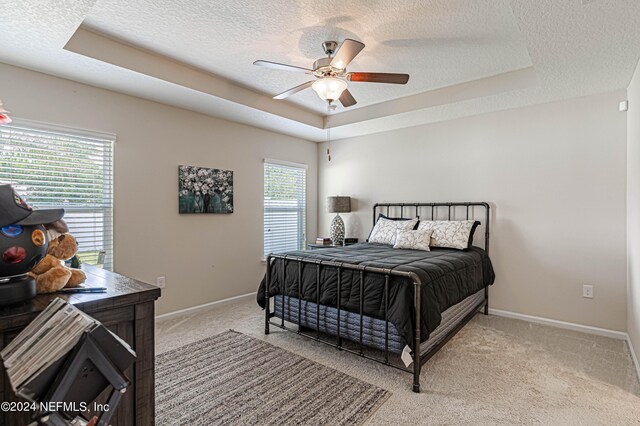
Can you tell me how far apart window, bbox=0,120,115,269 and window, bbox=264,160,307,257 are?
6.52ft

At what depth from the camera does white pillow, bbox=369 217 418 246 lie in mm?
4051

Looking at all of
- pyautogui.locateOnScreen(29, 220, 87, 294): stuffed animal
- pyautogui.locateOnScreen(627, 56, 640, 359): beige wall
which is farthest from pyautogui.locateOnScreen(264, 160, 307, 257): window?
pyautogui.locateOnScreen(627, 56, 640, 359): beige wall

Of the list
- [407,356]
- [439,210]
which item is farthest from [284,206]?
[407,356]

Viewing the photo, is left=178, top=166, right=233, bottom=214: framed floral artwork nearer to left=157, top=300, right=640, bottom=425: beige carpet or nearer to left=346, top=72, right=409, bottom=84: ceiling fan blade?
left=157, top=300, right=640, bottom=425: beige carpet

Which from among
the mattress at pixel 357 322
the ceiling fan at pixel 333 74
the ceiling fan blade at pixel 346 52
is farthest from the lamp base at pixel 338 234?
the ceiling fan blade at pixel 346 52

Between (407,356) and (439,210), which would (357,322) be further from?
(439,210)

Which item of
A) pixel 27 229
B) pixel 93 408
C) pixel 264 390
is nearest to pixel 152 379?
pixel 93 408

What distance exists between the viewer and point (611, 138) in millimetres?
3135

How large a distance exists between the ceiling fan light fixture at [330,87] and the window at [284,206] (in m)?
2.18

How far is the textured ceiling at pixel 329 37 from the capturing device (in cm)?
206

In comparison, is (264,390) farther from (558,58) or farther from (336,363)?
(558,58)

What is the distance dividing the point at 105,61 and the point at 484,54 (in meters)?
3.03

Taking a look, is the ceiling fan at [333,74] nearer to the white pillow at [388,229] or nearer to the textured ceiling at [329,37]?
the textured ceiling at [329,37]

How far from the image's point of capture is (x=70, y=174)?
115 inches
